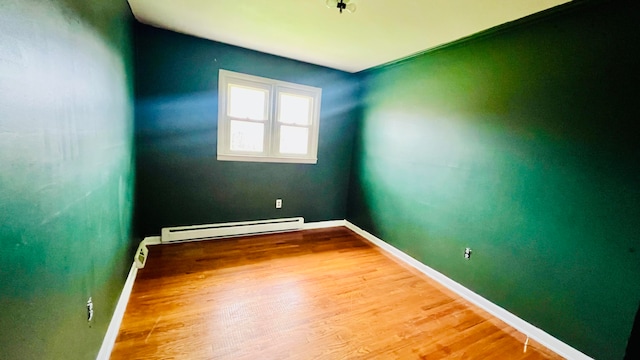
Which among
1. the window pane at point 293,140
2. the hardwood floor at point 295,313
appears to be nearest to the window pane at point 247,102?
the window pane at point 293,140

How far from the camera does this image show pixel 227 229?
335cm

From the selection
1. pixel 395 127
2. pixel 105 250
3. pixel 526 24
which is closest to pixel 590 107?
pixel 526 24

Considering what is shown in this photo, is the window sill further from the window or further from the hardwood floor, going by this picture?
the hardwood floor

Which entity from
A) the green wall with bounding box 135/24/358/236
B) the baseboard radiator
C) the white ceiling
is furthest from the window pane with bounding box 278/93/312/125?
the baseboard radiator

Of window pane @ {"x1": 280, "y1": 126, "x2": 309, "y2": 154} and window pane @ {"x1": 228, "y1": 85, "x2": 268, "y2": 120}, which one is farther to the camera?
window pane @ {"x1": 280, "y1": 126, "x2": 309, "y2": 154}

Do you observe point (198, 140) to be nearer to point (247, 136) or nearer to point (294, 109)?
point (247, 136)

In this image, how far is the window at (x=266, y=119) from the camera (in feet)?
10.5

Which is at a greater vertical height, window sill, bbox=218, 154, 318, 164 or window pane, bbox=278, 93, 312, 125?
window pane, bbox=278, 93, 312, 125

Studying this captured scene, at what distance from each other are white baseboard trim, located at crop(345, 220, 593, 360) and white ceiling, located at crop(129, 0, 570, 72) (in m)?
2.28

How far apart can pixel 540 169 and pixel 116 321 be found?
3.14m

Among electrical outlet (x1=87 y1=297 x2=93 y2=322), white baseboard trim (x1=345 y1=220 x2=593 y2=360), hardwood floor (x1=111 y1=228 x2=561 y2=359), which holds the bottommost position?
hardwood floor (x1=111 y1=228 x2=561 y2=359)

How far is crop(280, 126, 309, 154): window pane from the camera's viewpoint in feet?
11.9

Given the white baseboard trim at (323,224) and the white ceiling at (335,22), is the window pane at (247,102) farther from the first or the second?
the white baseboard trim at (323,224)

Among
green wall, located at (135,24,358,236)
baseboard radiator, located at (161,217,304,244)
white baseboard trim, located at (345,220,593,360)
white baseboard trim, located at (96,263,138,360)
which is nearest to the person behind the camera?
white baseboard trim, located at (96,263,138,360)
